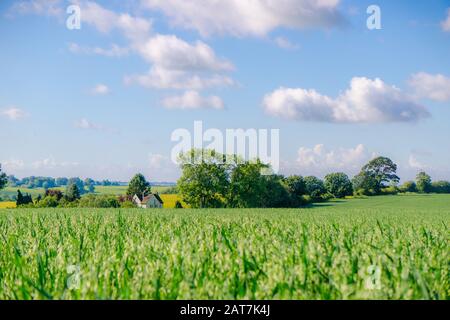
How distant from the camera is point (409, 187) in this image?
8638 centimetres

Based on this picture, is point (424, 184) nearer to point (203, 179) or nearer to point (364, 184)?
point (364, 184)

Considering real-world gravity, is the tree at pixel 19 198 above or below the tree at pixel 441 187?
below

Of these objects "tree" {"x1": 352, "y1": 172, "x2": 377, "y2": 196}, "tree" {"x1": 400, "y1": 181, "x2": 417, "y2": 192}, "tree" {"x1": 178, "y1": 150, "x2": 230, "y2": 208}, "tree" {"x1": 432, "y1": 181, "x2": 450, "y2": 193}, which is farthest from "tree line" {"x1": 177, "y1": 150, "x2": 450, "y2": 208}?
"tree" {"x1": 432, "y1": 181, "x2": 450, "y2": 193}

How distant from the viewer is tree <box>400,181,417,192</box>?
275 ft

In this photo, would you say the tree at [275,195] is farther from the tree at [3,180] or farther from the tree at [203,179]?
the tree at [3,180]

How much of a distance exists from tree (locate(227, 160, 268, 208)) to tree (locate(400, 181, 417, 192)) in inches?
1252

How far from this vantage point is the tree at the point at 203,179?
65062 mm

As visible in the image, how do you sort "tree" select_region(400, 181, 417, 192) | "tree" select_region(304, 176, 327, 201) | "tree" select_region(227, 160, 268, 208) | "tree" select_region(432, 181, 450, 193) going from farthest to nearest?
"tree" select_region(400, 181, 417, 192), "tree" select_region(432, 181, 450, 193), "tree" select_region(304, 176, 327, 201), "tree" select_region(227, 160, 268, 208)

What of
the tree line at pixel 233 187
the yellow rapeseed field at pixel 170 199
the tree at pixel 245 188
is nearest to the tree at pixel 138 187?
the yellow rapeseed field at pixel 170 199

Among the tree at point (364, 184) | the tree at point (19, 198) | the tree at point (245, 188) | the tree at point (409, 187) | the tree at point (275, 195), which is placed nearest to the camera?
the tree at point (275, 195)

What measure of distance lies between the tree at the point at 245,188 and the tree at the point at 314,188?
393 inches

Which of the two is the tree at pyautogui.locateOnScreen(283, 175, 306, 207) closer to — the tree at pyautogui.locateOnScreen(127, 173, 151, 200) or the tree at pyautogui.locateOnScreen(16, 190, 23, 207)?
the tree at pyautogui.locateOnScreen(127, 173, 151, 200)
